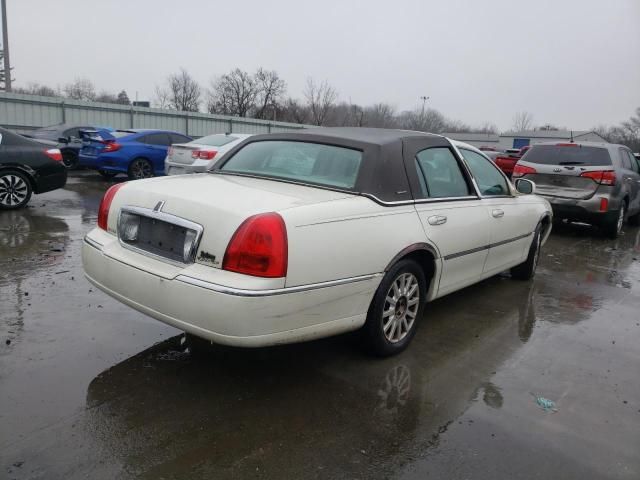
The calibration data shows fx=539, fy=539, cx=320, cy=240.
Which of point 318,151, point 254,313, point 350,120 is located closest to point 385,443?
point 254,313

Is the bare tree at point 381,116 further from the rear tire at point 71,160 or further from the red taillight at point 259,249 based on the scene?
the red taillight at point 259,249

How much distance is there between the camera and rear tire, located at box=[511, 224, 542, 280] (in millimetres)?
6010

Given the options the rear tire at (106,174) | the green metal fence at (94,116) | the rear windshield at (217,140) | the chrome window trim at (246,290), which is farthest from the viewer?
the green metal fence at (94,116)

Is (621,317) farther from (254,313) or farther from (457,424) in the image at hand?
(254,313)

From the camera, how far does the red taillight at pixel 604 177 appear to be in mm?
8844

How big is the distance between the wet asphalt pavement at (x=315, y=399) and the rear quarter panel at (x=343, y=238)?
30.7 inches

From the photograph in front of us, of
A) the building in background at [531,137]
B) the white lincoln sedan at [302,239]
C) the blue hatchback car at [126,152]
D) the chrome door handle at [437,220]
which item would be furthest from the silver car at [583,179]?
the building in background at [531,137]

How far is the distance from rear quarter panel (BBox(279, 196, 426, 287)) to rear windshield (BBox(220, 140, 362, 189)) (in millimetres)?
352

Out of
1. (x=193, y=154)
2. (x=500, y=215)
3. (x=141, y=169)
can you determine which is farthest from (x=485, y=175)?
(x=141, y=169)

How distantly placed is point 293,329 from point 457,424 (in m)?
1.08

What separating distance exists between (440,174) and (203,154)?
8130mm

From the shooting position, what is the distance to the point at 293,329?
3072 mm

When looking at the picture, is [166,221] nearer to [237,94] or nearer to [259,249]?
[259,249]

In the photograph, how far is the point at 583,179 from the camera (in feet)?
29.5
